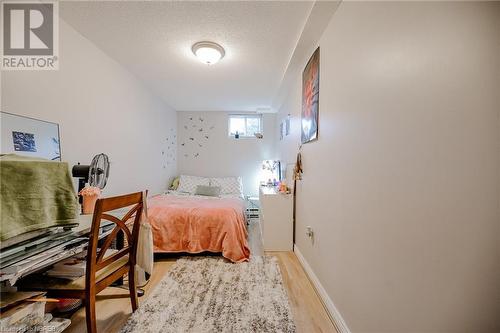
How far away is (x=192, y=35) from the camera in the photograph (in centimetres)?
190

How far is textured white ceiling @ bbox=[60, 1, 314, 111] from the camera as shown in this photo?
5.22 feet

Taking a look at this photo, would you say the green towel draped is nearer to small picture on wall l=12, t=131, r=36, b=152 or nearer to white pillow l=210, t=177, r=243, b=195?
small picture on wall l=12, t=131, r=36, b=152

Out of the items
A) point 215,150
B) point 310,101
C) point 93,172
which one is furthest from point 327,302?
point 215,150

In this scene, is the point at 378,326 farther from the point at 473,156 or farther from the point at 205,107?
the point at 205,107

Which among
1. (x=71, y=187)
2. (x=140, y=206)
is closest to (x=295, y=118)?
(x=140, y=206)

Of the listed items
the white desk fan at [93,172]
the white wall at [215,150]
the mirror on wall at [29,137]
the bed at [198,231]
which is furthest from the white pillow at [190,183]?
the mirror on wall at [29,137]

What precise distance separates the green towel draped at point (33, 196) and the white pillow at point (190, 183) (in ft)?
9.86

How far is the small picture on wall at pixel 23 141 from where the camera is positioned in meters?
1.34

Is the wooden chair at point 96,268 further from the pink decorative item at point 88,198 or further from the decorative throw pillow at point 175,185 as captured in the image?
the decorative throw pillow at point 175,185

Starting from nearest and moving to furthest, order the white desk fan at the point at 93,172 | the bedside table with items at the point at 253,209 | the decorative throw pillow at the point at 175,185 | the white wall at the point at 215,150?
the white desk fan at the point at 93,172, the decorative throw pillow at the point at 175,185, the bedside table with items at the point at 253,209, the white wall at the point at 215,150

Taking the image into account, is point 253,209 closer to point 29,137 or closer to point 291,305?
point 291,305

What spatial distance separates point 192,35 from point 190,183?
2.87 meters

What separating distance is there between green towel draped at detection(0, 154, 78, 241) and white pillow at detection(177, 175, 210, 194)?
3.00 meters

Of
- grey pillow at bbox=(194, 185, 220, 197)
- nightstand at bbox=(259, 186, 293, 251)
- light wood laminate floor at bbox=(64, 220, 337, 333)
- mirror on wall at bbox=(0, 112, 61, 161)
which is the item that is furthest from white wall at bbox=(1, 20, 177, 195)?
nightstand at bbox=(259, 186, 293, 251)
